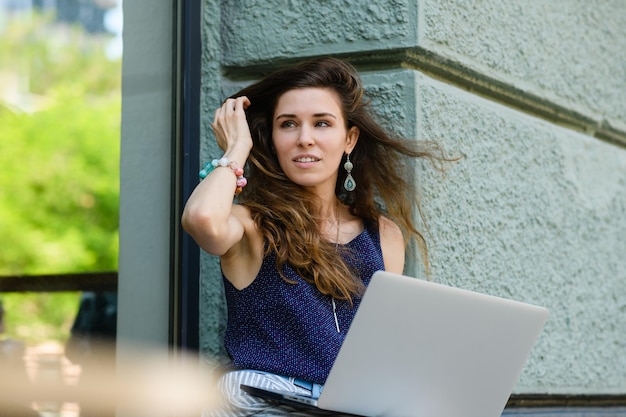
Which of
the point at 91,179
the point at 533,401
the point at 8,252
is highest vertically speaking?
the point at 91,179

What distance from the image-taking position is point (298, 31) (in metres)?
3.57

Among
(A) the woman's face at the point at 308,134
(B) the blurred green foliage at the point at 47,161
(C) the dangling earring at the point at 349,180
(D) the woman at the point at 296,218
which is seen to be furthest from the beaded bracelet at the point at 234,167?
(B) the blurred green foliage at the point at 47,161

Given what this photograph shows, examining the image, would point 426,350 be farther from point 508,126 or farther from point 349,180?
point 508,126

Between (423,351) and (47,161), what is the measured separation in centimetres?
142

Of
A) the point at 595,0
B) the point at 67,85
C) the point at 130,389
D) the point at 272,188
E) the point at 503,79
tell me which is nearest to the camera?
the point at 272,188

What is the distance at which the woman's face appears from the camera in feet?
9.86

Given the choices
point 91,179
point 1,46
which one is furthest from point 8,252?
point 1,46

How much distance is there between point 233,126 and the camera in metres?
3.03

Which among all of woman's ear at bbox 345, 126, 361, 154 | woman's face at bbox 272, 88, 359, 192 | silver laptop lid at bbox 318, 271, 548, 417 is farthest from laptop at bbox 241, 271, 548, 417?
woman's ear at bbox 345, 126, 361, 154

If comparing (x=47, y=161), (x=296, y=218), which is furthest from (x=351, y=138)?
(x=47, y=161)

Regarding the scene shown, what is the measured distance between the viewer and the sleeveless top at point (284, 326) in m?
2.83

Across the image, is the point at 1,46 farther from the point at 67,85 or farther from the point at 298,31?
the point at 298,31

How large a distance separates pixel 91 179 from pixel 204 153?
382 millimetres

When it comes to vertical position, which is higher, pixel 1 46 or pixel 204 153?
pixel 1 46
